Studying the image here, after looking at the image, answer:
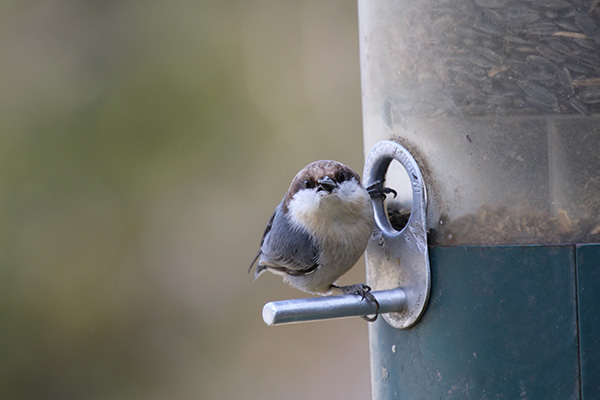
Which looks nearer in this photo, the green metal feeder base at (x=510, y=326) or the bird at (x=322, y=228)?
the green metal feeder base at (x=510, y=326)

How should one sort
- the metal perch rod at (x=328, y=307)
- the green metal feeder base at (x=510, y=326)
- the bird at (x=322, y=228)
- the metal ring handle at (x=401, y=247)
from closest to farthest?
the green metal feeder base at (x=510, y=326) → the metal perch rod at (x=328, y=307) → the metal ring handle at (x=401, y=247) → the bird at (x=322, y=228)

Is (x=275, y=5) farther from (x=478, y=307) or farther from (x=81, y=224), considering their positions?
(x=478, y=307)

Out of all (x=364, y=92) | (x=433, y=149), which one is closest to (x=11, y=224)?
(x=364, y=92)

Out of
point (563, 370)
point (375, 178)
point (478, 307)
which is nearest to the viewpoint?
point (563, 370)

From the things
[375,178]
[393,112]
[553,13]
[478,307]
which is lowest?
[478,307]

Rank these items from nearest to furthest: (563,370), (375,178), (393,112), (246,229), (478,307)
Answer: (563,370)
(478,307)
(393,112)
(375,178)
(246,229)

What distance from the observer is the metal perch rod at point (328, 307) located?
2303 millimetres

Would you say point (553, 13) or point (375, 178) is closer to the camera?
point (553, 13)

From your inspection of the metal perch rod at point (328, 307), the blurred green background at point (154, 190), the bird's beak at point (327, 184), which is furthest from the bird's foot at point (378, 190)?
the blurred green background at point (154, 190)

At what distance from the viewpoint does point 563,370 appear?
221 cm

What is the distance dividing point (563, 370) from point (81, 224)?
529 centimetres

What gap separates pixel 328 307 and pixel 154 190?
458 centimetres

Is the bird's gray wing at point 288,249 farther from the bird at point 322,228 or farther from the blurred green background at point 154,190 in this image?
the blurred green background at point 154,190

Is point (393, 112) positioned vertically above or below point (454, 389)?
above
